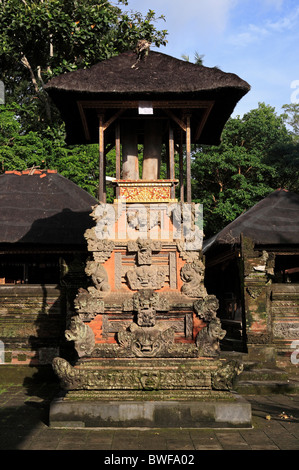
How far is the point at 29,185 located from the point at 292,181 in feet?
52.7

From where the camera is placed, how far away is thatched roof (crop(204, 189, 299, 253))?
1441 cm

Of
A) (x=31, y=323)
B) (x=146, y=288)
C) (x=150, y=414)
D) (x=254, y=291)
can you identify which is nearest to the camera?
(x=150, y=414)

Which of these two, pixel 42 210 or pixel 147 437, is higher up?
pixel 42 210

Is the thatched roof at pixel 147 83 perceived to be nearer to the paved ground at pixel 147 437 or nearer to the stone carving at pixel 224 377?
the stone carving at pixel 224 377

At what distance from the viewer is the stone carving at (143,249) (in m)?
8.27

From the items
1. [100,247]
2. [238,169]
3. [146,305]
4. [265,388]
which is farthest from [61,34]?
[265,388]

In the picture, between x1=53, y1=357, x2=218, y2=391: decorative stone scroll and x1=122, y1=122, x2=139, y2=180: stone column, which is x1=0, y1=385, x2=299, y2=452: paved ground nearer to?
x1=53, y1=357, x2=218, y2=391: decorative stone scroll

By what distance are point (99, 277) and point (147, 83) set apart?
3.82m

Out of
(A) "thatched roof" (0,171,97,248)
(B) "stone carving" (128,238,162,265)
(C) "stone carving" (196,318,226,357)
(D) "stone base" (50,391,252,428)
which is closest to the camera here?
(D) "stone base" (50,391,252,428)

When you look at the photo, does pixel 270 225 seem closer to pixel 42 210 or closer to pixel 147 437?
pixel 42 210

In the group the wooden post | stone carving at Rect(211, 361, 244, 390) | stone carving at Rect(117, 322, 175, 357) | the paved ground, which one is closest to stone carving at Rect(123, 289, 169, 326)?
stone carving at Rect(117, 322, 175, 357)

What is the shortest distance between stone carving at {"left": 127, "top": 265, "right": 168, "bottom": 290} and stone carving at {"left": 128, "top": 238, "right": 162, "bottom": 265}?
14cm

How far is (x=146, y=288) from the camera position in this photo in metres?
8.26
